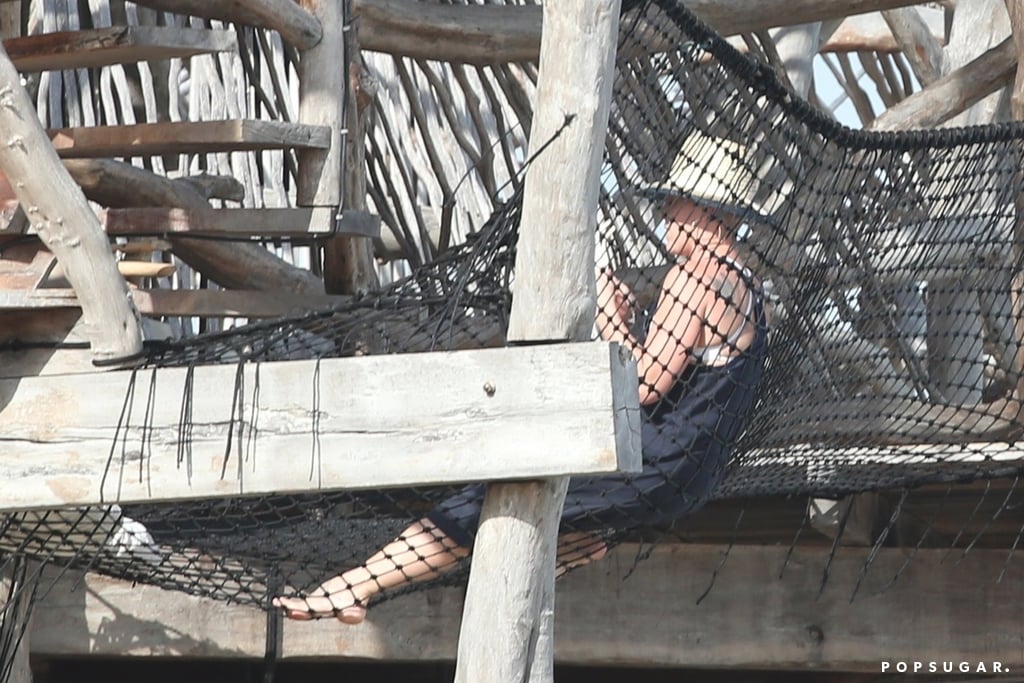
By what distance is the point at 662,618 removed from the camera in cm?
429

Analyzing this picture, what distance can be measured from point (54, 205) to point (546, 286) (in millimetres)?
753

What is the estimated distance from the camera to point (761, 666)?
430 cm

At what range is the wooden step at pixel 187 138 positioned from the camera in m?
2.94

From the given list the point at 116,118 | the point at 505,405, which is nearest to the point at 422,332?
the point at 505,405

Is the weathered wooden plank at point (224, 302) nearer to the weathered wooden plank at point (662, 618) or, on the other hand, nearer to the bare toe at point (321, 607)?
the bare toe at point (321, 607)

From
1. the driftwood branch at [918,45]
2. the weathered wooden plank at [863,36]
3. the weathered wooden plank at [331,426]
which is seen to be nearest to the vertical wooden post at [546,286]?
the weathered wooden plank at [331,426]

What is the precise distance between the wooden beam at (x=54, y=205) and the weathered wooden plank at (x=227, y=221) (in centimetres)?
56

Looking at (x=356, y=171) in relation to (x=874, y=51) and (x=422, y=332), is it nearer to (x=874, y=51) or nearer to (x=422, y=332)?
(x=422, y=332)

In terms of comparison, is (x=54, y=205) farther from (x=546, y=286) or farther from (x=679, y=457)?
(x=679, y=457)

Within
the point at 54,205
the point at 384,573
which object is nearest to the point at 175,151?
the point at 54,205

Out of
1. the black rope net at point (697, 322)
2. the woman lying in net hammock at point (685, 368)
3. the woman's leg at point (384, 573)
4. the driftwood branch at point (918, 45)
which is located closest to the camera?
the black rope net at point (697, 322)

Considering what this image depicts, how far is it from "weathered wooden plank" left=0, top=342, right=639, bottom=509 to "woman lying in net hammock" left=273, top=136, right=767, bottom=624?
1.49 ft

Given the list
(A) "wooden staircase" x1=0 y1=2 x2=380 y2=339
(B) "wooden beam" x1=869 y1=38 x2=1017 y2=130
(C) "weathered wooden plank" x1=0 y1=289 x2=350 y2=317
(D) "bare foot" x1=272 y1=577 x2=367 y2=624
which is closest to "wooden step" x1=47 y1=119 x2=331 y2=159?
(A) "wooden staircase" x1=0 y1=2 x2=380 y2=339

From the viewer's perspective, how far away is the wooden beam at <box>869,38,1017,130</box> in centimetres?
409
